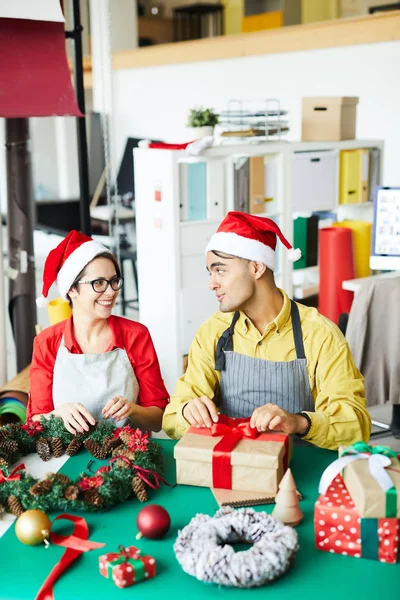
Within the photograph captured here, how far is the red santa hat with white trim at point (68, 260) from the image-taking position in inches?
88.2

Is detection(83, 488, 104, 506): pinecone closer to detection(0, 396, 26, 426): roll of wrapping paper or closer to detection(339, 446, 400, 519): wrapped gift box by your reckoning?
detection(339, 446, 400, 519): wrapped gift box

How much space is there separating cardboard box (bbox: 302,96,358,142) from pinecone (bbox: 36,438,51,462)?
3.37m

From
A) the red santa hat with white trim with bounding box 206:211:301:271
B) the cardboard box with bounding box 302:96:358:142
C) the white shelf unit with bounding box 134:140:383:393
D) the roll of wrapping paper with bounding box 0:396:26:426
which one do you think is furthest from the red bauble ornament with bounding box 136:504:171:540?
the cardboard box with bounding box 302:96:358:142

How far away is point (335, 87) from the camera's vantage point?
6055mm

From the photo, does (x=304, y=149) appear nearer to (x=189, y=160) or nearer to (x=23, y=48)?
(x=189, y=160)

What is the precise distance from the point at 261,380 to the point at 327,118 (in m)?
2.99

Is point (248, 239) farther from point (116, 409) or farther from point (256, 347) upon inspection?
point (116, 409)

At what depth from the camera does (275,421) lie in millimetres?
1690

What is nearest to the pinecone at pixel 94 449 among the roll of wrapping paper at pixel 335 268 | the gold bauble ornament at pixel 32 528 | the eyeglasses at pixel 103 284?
the gold bauble ornament at pixel 32 528

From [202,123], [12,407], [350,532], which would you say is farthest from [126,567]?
[202,123]

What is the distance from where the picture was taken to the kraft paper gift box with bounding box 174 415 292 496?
1.56 m

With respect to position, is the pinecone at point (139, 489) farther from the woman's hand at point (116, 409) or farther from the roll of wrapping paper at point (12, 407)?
the roll of wrapping paper at point (12, 407)

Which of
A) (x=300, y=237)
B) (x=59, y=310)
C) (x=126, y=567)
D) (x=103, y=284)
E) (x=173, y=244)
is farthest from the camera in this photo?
(x=300, y=237)

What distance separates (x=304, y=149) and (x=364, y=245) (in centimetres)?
68
